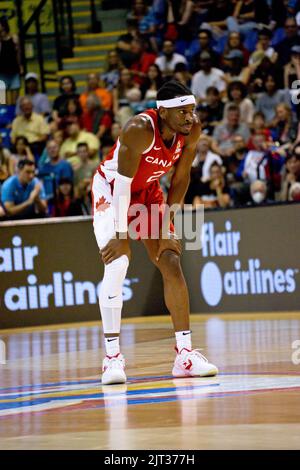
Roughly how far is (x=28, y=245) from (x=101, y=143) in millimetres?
3716

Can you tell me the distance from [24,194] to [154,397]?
9.43 m

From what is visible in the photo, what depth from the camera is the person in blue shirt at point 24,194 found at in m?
15.7

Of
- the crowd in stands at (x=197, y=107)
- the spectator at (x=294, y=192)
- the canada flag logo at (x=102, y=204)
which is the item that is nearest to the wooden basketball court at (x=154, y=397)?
the canada flag logo at (x=102, y=204)

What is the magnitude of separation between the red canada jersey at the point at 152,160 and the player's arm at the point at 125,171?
0.07 meters

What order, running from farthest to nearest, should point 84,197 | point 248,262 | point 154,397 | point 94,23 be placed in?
point 94,23, point 84,197, point 248,262, point 154,397

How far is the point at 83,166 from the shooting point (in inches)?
679

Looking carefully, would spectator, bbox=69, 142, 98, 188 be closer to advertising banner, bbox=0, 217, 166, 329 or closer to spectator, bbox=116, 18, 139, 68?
advertising banner, bbox=0, 217, 166, 329

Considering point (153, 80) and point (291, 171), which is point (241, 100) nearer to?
point (153, 80)

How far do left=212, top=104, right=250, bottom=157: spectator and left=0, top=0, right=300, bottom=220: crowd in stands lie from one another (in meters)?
0.02

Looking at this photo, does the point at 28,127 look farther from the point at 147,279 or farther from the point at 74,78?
the point at 147,279

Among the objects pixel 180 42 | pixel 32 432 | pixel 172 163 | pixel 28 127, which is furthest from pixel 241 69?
pixel 32 432

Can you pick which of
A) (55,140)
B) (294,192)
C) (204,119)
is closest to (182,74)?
(204,119)
